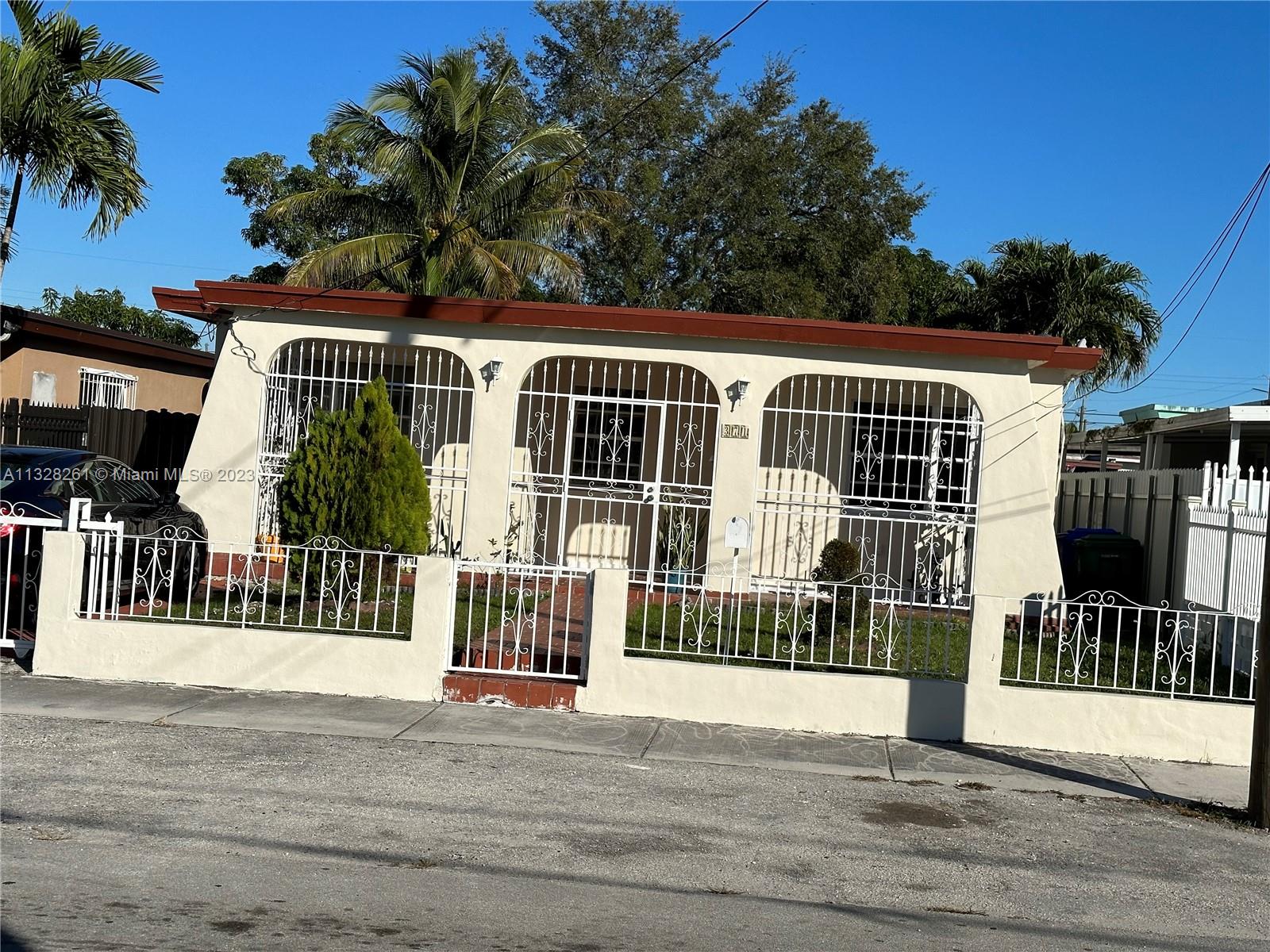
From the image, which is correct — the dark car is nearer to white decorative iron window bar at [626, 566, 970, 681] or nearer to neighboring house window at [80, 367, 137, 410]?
white decorative iron window bar at [626, 566, 970, 681]

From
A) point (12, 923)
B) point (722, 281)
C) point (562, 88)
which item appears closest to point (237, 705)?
point (12, 923)

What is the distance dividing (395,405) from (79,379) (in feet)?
24.2

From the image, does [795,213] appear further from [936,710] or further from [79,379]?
[936,710]

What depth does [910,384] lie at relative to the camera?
15.0 metres

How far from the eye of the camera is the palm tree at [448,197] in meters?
20.8

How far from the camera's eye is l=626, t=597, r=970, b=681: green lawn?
9.03m

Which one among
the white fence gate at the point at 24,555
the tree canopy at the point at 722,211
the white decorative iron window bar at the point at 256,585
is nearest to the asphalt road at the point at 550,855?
the white decorative iron window bar at the point at 256,585

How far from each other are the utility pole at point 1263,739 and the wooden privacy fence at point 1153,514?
6.90 meters

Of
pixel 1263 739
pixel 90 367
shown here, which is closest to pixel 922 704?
pixel 1263 739

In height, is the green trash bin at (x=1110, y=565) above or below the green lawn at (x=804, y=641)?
above

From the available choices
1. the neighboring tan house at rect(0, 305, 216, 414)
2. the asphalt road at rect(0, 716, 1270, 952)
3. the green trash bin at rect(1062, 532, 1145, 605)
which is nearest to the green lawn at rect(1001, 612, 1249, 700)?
the asphalt road at rect(0, 716, 1270, 952)

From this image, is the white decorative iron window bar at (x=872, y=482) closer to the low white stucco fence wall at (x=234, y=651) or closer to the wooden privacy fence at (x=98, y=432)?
the low white stucco fence wall at (x=234, y=651)

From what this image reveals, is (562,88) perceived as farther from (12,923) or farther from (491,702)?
(12,923)

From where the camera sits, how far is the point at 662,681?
9.16 meters
